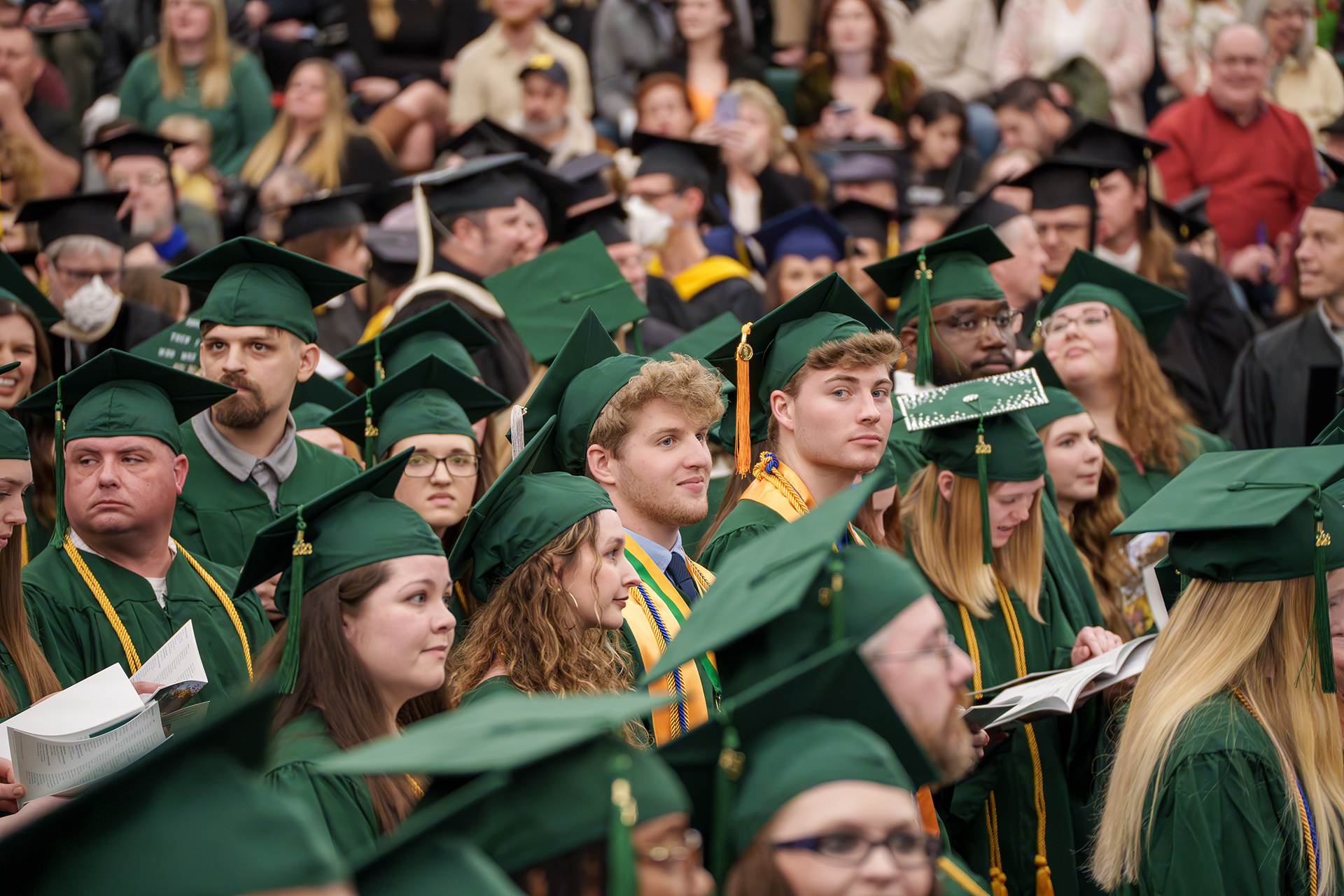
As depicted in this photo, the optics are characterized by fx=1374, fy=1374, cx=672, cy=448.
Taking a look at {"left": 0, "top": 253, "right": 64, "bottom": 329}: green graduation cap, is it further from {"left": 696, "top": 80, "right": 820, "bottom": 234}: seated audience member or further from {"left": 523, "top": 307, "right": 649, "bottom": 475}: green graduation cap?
{"left": 696, "top": 80, "right": 820, "bottom": 234}: seated audience member

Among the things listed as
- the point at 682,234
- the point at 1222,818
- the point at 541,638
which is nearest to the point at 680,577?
the point at 541,638

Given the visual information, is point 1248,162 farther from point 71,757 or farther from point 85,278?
point 71,757

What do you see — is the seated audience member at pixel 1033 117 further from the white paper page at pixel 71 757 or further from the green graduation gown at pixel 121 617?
the white paper page at pixel 71 757

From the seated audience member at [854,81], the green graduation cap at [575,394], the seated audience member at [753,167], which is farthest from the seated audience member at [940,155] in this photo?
the green graduation cap at [575,394]

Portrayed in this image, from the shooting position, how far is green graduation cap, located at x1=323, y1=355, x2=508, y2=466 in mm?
4914

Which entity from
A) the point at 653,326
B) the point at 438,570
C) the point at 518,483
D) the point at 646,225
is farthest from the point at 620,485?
the point at 646,225

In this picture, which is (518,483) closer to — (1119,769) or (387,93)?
(1119,769)

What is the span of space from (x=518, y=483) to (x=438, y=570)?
606 millimetres

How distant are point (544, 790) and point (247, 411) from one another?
125 inches

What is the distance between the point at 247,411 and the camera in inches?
190

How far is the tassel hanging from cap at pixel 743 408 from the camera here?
4.41m

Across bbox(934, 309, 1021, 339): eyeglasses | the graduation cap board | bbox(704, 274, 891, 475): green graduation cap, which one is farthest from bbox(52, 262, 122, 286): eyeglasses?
bbox(934, 309, 1021, 339): eyeglasses

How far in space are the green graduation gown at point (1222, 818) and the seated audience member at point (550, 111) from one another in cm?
658

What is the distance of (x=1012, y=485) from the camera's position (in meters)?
4.85
